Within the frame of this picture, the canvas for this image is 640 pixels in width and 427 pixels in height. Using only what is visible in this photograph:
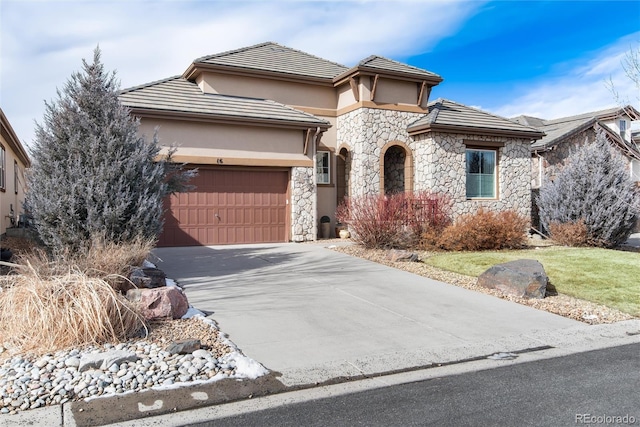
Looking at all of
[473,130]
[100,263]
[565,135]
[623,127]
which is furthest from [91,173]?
[623,127]

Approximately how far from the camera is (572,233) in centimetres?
1573

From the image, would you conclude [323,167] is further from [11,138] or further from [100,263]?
[100,263]

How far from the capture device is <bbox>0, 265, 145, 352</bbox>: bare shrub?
539cm

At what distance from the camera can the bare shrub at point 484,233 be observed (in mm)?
13844

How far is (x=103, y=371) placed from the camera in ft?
15.8

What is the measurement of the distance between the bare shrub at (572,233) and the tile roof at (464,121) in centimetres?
468

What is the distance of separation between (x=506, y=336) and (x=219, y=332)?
379 cm

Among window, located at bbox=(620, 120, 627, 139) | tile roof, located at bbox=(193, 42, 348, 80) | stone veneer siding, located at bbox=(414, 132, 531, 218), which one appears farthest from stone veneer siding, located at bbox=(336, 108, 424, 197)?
window, located at bbox=(620, 120, 627, 139)

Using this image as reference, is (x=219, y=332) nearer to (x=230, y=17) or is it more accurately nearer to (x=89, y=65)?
(x=89, y=65)

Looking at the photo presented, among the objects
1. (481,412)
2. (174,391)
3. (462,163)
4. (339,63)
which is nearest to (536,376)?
(481,412)

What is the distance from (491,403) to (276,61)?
55.6 feet

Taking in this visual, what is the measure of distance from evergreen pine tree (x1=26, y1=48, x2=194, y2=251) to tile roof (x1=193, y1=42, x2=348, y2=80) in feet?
26.9

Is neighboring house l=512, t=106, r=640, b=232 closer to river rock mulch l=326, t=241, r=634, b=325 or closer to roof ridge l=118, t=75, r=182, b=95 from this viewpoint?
river rock mulch l=326, t=241, r=634, b=325

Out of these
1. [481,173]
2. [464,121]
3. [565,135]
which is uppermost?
[565,135]
